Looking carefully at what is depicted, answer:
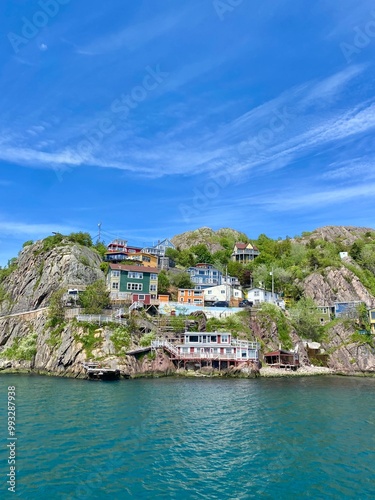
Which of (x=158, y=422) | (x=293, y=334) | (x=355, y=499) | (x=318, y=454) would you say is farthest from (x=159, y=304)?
(x=355, y=499)

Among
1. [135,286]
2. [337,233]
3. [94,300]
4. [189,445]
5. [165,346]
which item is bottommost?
[189,445]

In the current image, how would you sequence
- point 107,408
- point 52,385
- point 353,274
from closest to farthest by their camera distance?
point 107,408 → point 52,385 → point 353,274

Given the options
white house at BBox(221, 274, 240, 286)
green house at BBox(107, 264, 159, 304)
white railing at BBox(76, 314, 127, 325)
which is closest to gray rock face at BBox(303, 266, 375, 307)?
white house at BBox(221, 274, 240, 286)

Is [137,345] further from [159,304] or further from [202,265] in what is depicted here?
[202,265]

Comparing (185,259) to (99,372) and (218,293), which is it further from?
(99,372)

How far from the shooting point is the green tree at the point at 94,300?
62916 mm

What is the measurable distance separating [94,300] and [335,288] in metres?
61.6

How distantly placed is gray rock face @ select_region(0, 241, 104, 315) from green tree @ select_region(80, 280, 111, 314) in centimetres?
1181

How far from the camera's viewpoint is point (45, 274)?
3248 inches

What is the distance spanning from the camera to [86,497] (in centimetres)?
1669

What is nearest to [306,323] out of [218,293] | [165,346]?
[218,293]

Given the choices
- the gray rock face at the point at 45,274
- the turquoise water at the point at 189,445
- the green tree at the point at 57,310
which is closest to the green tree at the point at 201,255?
the gray rock face at the point at 45,274

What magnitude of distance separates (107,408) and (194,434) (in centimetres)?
994

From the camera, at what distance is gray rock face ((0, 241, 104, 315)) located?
3132 inches
